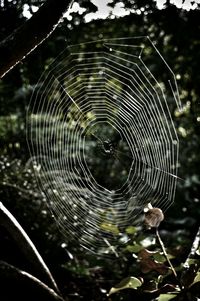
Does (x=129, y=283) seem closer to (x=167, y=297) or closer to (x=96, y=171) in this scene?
(x=167, y=297)

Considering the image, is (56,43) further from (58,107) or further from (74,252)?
(74,252)

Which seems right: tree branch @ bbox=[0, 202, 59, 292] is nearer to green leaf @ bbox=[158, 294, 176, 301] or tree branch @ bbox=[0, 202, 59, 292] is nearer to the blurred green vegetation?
the blurred green vegetation

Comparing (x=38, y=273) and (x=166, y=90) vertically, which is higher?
(x=166, y=90)

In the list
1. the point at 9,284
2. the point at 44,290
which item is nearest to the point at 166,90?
the point at 9,284

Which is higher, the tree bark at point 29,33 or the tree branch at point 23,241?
the tree bark at point 29,33

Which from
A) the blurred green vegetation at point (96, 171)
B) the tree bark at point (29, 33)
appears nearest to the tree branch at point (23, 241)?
the blurred green vegetation at point (96, 171)

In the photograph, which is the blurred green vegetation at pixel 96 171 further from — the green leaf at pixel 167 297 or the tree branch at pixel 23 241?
the tree branch at pixel 23 241
